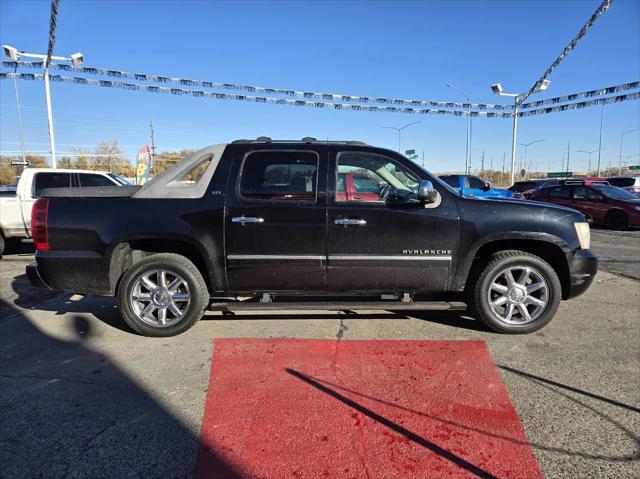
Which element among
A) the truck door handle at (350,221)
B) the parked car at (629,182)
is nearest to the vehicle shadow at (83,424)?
the truck door handle at (350,221)

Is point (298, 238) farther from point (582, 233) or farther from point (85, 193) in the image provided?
point (582, 233)

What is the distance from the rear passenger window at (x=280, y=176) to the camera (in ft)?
13.2

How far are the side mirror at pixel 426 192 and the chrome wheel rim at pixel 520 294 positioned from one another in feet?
3.43

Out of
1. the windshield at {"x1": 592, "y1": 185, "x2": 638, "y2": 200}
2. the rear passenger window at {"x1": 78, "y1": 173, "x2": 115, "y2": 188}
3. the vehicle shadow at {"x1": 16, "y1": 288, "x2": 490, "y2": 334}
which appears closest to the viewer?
the vehicle shadow at {"x1": 16, "y1": 288, "x2": 490, "y2": 334}

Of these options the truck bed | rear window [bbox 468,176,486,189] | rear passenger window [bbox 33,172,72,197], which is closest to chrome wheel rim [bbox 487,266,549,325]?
the truck bed

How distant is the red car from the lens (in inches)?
543

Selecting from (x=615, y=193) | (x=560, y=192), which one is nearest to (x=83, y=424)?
(x=615, y=193)

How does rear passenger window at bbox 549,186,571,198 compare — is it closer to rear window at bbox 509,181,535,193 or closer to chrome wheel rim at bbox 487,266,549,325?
rear window at bbox 509,181,535,193

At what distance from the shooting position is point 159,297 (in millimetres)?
4082

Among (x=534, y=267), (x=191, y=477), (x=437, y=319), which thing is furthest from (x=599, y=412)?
(x=191, y=477)

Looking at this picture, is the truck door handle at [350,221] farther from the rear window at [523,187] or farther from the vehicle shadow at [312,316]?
the rear window at [523,187]

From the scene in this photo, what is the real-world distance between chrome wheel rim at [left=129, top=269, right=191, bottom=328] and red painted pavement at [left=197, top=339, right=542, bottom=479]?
602 mm

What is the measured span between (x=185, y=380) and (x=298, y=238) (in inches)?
62.1

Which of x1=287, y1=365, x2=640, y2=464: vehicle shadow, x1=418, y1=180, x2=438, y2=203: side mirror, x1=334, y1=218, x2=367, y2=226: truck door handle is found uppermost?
x1=418, y1=180, x2=438, y2=203: side mirror
